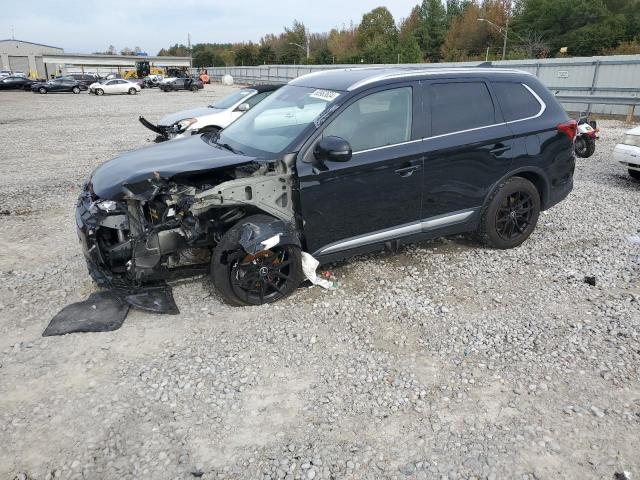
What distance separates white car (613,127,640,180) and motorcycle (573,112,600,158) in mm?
1527

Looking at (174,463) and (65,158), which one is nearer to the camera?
(174,463)

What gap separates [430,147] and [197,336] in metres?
2.70

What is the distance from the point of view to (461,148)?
4.74 metres

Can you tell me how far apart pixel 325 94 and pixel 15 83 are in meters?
44.7

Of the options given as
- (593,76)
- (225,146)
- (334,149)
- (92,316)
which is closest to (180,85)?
(593,76)

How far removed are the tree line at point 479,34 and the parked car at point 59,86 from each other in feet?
103

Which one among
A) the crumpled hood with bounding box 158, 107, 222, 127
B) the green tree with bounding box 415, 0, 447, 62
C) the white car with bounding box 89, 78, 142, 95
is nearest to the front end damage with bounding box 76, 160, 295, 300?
the crumpled hood with bounding box 158, 107, 222, 127

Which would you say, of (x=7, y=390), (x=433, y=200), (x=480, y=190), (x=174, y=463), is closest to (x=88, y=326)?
(x=7, y=390)

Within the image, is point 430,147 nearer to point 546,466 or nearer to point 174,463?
point 546,466

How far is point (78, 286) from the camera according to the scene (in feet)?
15.2

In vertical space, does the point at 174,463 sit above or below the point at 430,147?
below

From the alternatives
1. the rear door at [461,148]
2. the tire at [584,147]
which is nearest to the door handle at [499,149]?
the rear door at [461,148]

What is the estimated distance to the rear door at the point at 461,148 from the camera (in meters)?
4.65

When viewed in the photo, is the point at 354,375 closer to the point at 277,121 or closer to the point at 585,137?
the point at 277,121
